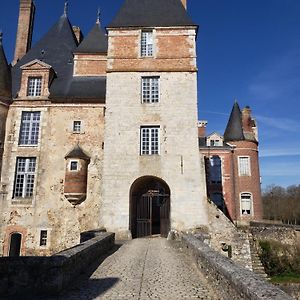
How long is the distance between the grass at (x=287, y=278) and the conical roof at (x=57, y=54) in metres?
15.0

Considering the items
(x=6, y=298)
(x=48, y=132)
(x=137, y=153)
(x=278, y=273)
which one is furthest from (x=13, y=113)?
(x=278, y=273)

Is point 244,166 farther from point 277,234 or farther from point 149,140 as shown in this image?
point 149,140

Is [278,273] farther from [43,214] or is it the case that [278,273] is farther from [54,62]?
[54,62]

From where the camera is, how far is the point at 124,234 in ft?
41.3

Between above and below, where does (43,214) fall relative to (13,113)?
below

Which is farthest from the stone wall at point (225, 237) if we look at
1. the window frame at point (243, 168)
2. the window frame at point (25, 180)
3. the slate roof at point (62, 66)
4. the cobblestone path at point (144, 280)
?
the window frame at point (243, 168)

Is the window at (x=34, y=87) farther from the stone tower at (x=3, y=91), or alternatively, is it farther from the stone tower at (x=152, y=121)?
the stone tower at (x=152, y=121)

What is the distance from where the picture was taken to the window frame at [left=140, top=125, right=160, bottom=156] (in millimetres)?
13500

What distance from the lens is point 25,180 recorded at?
1428 centimetres

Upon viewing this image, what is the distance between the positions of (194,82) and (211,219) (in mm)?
5987

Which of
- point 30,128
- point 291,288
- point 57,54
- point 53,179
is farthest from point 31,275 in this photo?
point 291,288

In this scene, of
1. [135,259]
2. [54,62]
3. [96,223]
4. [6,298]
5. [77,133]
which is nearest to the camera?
[6,298]

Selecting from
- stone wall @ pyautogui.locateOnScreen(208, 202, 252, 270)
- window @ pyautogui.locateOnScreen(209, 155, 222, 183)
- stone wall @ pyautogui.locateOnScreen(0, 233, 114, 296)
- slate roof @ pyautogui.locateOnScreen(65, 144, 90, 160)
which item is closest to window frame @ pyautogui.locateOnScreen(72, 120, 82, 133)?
slate roof @ pyautogui.locateOnScreen(65, 144, 90, 160)

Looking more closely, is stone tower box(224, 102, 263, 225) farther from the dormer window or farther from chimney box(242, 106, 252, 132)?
the dormer window
